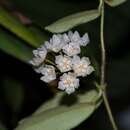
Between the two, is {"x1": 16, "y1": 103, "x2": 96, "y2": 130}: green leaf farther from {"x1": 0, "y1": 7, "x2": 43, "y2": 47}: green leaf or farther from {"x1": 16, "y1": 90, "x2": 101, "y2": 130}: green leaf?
{"x1": 0, "y1": 7, "x2": 43, "y2": 47}: green leaf

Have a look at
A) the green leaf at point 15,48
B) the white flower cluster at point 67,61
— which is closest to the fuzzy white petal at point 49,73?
the white flower cluster at point 67,61

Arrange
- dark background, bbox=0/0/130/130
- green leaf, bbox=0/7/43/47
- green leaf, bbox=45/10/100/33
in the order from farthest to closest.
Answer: dark background, bbox=0/0/130/130 → green leaf, bbox=0/7/43/47 → green leaf, bbox=45/10/100/33

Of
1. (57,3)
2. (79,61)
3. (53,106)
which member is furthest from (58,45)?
(57,3)

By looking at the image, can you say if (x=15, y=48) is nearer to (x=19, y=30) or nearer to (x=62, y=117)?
(x=19, y=30)

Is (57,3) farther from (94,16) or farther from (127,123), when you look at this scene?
(127,123)

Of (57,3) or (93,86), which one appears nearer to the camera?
(93,86)

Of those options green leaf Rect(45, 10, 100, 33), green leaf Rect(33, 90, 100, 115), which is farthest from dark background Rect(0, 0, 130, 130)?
green leaf Rect(45, 10, 100, 33)
